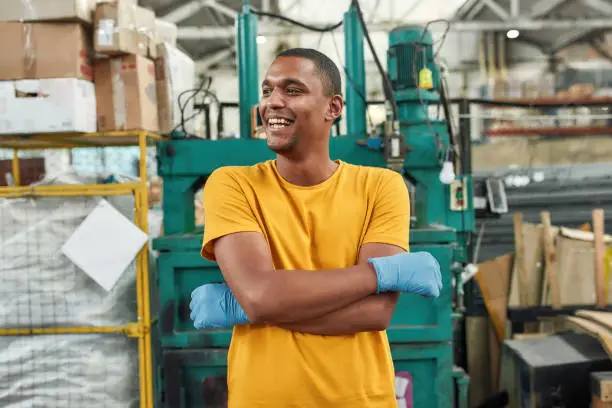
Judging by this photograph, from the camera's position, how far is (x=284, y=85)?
4.33 ft

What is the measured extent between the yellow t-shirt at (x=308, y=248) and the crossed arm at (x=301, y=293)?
0.16 feet

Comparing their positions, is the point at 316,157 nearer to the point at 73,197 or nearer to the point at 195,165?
the point at 195,165

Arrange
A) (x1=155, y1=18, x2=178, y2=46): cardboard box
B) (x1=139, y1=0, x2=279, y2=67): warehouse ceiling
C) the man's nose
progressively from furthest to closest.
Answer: (x1=139, y1=0, x2=279, y2=67): warehouse ceiling → (x1=155, y1=18, x2=178, y2=46): cardboard box → the man's nose

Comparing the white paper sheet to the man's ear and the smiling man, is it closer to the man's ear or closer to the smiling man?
the smiling man

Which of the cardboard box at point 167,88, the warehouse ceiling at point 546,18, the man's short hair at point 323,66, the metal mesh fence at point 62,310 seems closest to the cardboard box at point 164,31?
the cardboard box at point 167,88

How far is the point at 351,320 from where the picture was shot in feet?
4.10

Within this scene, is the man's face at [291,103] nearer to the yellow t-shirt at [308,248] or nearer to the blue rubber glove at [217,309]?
the yellow t-shirt at [308,248]

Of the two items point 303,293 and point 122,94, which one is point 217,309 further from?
point 122,94

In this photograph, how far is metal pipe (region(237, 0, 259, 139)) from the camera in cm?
246

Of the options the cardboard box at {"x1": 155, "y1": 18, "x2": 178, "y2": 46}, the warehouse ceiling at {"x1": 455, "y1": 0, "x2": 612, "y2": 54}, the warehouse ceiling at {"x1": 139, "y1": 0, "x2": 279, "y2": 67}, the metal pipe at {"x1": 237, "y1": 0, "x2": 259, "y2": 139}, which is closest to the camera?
the metal pipe at {"x1": 237, "y1": 0, "x2": 259, "y2": 139}

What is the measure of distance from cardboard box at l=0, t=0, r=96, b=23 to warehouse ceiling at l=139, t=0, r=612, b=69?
594 cm

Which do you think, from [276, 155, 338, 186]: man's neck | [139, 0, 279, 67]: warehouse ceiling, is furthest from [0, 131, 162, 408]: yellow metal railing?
[139, 0, 279, 67]: warehouse ceiling

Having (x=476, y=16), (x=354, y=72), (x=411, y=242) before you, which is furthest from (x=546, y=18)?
(x=411, y=242)

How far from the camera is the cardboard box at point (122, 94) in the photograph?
231 cm
